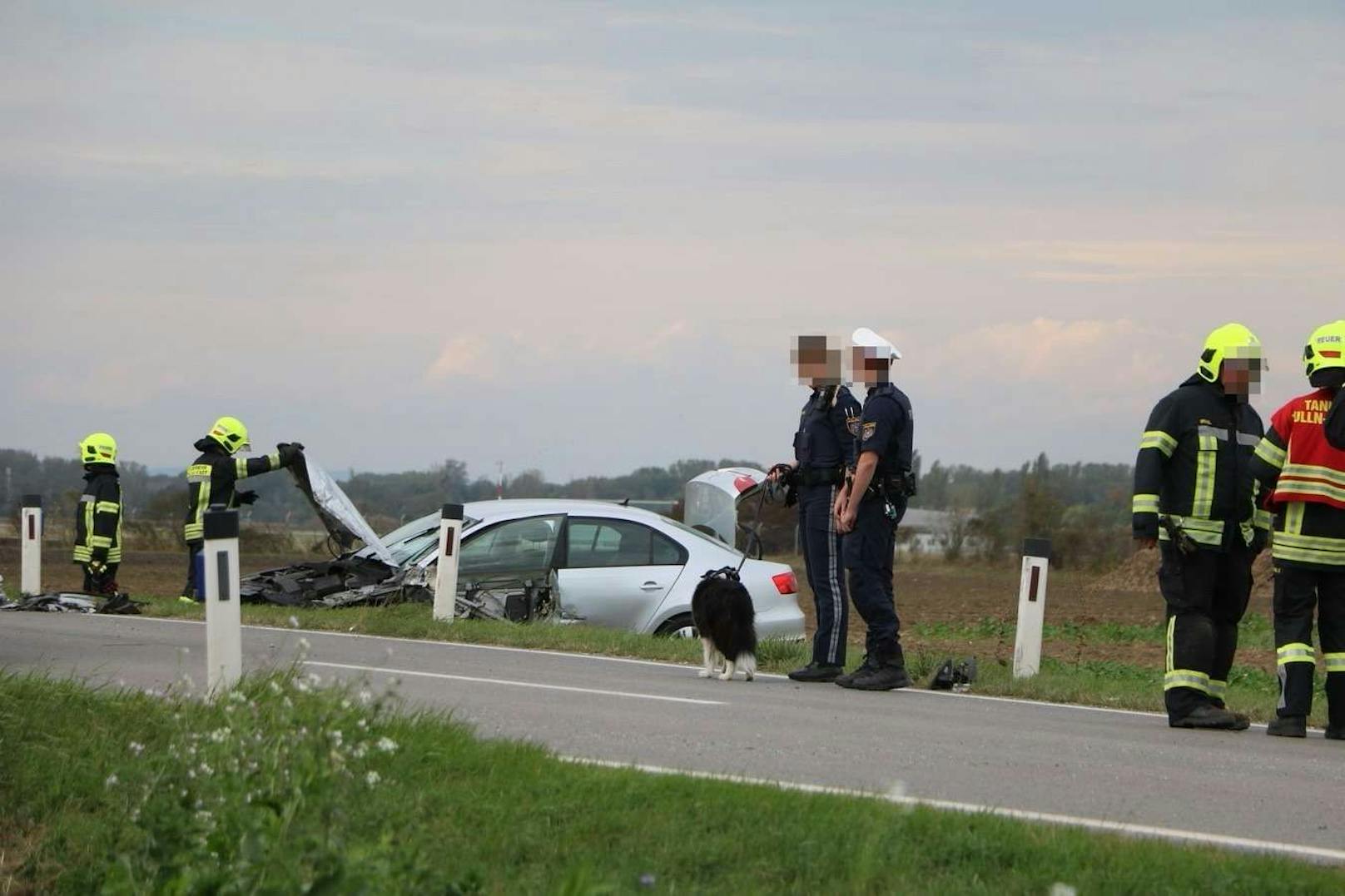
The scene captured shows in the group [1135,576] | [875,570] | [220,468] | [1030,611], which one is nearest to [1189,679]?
[875,570]

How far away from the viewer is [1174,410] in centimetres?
965

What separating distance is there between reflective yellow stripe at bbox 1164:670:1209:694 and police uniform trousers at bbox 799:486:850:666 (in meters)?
2.53

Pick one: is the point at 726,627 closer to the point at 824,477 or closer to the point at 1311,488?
the point at 824,477

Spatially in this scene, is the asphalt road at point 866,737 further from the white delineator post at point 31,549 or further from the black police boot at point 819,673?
the white delineator post at point 31,549

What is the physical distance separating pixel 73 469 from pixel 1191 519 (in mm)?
46677

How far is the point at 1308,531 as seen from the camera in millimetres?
9219

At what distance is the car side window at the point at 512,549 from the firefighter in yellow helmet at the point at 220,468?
8.15 ft

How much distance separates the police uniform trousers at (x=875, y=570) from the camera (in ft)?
36.5

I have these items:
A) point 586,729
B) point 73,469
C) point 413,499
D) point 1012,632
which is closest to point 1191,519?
point 586,729

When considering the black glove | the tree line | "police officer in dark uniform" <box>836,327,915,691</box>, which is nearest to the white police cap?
"police officer in dark uniform" <box>836,327,915,691</box>

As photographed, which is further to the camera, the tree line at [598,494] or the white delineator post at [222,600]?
the tree line at [598,494]

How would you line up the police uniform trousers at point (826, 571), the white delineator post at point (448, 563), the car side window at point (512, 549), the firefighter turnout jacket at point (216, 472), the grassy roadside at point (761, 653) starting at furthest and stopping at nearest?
the firefighter turnout jacket at point (216, 472)
the car side window at point (512, 549)
the white delineator post at point (448, 563)
the police uniform trousers at point (826, 571)
the grassy roadside at point (761, 653)

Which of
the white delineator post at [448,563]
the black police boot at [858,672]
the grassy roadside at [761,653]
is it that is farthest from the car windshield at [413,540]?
the black police boot at [858,672]

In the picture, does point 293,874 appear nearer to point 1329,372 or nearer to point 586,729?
point 586,729
